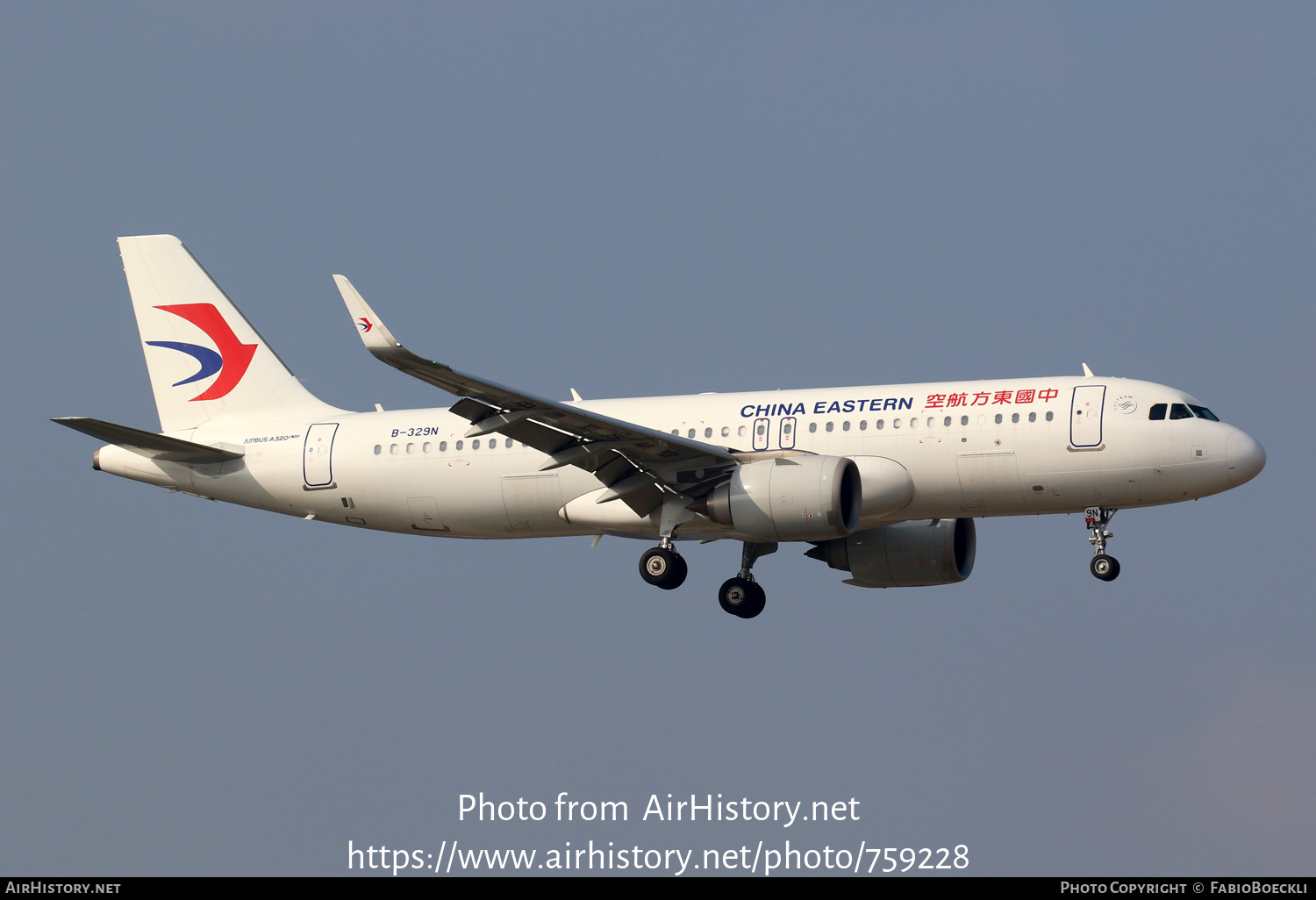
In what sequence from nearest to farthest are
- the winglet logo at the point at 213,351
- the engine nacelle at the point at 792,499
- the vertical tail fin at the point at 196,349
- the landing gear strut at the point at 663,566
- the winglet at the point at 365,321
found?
the winglet at the point at 365,321, the engine nacelle at the point at 792,499, the landing gear strut at the point at 663,566, the vertical tail fin at the point at 196,349, the winglet logo at the point at 213,351

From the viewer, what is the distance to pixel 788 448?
39.2 m

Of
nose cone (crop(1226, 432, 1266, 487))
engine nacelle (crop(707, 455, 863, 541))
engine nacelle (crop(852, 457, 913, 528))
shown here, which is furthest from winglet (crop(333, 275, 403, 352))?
nose cone (crop(1226, 432, 1266, 487))

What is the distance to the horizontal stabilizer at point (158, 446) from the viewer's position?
1587 inches

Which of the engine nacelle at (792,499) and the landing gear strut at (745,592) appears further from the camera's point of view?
the landing gear strut at (745,592)

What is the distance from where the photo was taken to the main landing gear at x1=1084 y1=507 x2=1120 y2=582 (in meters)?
38.4

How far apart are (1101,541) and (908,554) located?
6185 mm

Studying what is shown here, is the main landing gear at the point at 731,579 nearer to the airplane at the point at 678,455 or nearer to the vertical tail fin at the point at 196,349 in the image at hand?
the airplane at the point at 678,455

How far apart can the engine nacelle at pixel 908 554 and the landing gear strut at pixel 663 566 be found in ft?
20.1

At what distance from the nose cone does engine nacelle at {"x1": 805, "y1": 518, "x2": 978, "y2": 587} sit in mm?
8035

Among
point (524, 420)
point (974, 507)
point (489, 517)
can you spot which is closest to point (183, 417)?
point (489, 517)

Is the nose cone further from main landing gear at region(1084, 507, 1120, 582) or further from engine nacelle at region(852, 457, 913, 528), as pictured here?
engine nacelle at region(852, 457, 913, 528)

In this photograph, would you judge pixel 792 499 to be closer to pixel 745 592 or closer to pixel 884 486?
pixel 884 486

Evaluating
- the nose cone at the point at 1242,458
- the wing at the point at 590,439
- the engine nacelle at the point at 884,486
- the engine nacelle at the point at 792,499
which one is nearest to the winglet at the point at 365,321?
the wing at the point at 590,439

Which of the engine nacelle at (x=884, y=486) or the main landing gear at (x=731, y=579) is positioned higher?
the engine nacelle at (x=884, y=486)
